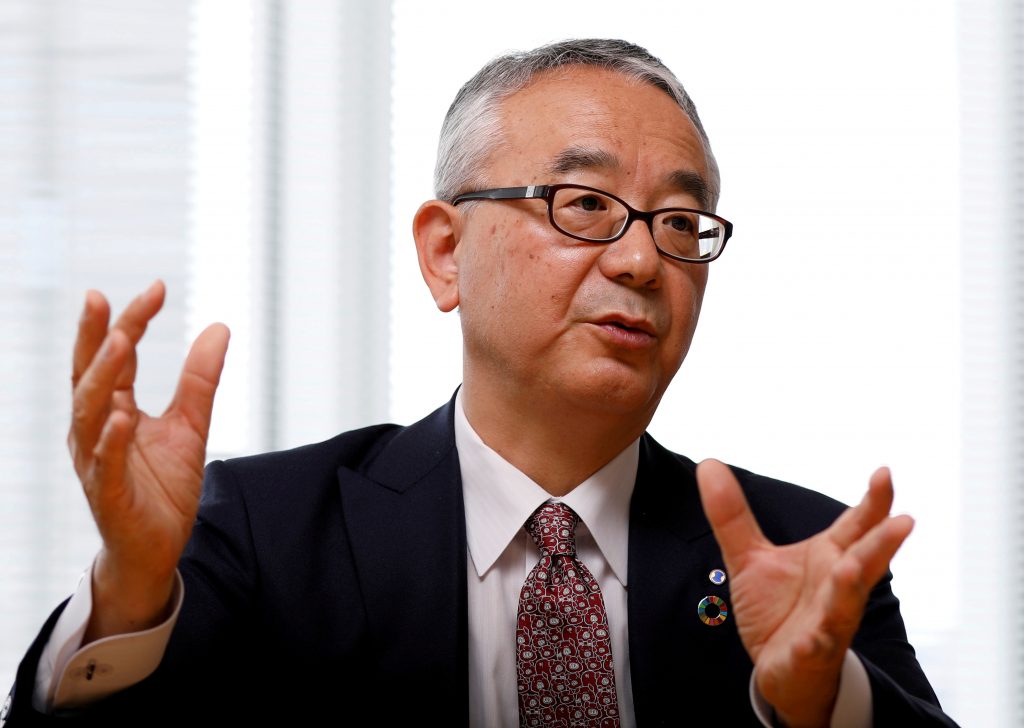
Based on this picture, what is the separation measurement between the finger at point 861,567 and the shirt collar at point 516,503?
57 cm

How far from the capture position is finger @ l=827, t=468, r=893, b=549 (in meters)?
1.12

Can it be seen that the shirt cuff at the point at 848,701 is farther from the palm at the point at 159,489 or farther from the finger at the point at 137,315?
the finger at the point at 137,315

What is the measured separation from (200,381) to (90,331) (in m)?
0.16

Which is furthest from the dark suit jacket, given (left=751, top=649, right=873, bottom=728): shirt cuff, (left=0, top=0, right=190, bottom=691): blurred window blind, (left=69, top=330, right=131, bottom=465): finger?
(left=0, top=0, right=190, bottom=691): blurred window blind

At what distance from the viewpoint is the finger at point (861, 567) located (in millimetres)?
1058

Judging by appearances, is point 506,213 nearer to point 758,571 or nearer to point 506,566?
point 506,566

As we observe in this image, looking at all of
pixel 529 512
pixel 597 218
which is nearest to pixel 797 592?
pixel 529 512

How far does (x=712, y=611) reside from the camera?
1.57m

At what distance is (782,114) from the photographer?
123 inches

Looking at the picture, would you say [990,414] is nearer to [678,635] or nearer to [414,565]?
[678,635]

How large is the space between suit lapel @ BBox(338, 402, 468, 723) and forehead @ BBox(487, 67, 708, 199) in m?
0.47

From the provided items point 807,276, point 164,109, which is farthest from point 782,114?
point 164,109

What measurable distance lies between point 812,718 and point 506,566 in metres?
0.55

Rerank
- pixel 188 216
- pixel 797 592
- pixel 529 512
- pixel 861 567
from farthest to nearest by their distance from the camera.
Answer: pixel 188 216
pixel 529 512
pixel 797 592
pixel 861 567
